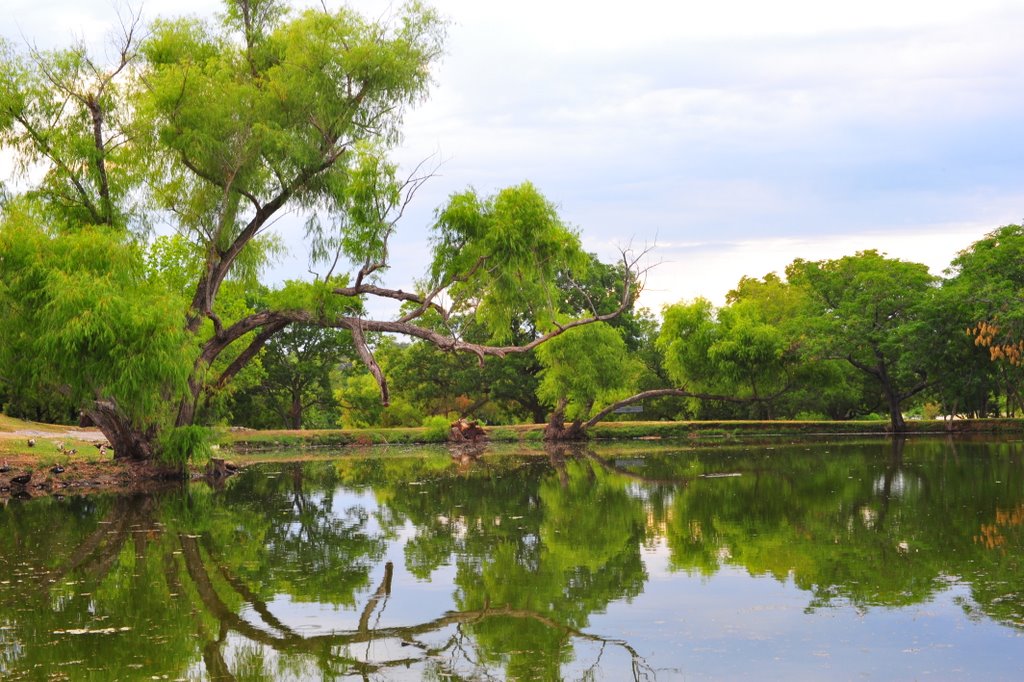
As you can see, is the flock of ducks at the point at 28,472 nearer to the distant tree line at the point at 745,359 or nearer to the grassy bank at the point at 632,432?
the distant tree line at the point at 745,359

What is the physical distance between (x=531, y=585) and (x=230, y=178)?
15.4 m

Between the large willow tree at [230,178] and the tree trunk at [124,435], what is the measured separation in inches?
1.8

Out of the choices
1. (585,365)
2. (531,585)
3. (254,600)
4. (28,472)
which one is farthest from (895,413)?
(254,600)

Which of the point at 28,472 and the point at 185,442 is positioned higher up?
the point at 185,442

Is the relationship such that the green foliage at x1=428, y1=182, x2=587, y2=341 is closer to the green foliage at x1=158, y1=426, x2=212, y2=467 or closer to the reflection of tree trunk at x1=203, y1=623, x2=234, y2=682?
the green foliage at x1=158, y1=426, x2=212, y2=467

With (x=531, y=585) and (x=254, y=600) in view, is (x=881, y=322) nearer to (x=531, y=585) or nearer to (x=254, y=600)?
(x=531, y=585)

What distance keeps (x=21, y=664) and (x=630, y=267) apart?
20.3 meters

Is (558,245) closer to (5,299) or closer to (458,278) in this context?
(458,278)

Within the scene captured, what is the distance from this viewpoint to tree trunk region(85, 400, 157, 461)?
23.7 meters

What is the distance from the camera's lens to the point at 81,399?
2106 cm

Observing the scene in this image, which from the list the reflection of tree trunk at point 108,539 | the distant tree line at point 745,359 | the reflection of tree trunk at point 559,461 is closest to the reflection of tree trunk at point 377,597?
the reflection of tree trunk at point 108,539

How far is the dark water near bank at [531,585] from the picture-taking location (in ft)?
25.0

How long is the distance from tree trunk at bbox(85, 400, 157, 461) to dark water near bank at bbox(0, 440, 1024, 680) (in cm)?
377

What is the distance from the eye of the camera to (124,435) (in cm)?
2445
